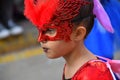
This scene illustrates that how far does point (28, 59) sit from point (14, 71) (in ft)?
1.03

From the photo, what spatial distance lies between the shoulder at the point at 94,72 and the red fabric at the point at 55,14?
6.0 inches

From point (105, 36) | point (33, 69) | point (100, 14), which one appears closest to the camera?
point (100, 14)

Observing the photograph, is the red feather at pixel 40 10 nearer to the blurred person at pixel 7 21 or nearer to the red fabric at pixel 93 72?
the red fabric at pixel 93 72

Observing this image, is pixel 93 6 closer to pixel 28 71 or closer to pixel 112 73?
pixel 112 73

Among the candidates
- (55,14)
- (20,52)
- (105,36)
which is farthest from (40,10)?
(20,52)

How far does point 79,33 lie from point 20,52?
311 cm

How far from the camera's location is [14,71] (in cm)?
430

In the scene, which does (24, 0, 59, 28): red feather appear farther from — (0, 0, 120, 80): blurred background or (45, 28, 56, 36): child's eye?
(0, 0, 120, 80): blurred background

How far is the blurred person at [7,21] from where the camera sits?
4668mm

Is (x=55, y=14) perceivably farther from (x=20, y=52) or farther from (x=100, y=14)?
(x=20, y=52)

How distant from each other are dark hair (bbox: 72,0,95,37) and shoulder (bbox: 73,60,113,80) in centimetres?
15

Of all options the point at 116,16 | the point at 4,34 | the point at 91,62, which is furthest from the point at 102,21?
the point at 4,34

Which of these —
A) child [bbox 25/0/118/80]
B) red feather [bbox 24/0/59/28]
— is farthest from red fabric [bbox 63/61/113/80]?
red feather [bbox 24/0/59/28]

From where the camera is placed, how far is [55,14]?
1.61 m
